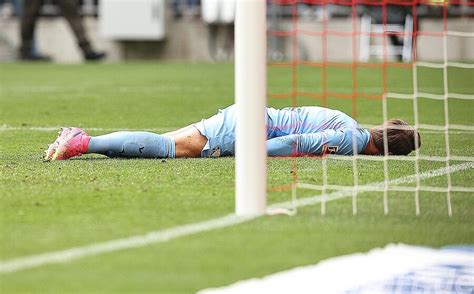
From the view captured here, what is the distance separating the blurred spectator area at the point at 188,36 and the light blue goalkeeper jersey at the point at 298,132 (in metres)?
18.5

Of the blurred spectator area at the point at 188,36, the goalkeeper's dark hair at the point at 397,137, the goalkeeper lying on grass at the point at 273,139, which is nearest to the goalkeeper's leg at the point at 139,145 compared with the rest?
the goalkeeper lying on grass at the point at 273,139

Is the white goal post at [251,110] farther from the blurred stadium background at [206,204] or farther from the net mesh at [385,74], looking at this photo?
the net mesh at [385,74]

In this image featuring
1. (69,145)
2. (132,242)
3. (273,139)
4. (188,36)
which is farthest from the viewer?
(188,36)

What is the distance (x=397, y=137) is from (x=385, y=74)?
5.70ft

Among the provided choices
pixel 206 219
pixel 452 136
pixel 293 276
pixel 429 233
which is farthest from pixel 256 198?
pixel 452 136

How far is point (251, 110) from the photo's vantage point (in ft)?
20.1

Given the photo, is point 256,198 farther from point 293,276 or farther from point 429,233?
point 293,276

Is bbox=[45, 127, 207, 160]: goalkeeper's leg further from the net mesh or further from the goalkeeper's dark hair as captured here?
the goalkeeper's dark hair

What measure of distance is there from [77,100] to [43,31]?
593 inches

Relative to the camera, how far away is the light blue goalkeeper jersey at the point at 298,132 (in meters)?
7.75

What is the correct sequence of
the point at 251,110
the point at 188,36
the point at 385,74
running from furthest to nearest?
the point at 188,36
the point at 385,74
the point at 251,110

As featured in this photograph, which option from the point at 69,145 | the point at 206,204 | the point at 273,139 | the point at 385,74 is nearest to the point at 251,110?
the point at 206,204

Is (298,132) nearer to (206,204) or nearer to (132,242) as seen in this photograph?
(206,204)

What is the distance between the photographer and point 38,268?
4848mm
